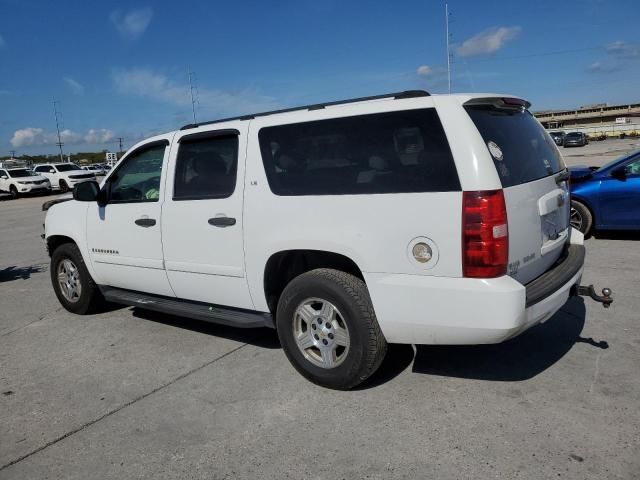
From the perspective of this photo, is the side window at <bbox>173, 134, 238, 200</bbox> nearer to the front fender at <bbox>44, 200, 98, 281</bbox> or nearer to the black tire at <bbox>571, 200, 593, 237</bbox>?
the front fender at <bbox>44, 200, 98, 281</bbox>

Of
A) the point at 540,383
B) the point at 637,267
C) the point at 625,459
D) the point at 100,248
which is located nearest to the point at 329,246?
the point at 540,383

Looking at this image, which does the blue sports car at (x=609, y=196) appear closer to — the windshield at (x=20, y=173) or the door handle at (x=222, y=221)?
the door handle at (x=222, y=221)

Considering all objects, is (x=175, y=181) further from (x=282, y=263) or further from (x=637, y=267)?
(x=637, y=267)

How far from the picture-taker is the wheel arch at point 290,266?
12.1ft

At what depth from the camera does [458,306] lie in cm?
305

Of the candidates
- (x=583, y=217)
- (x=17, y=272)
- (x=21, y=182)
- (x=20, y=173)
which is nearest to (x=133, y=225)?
(x=17, y=272)

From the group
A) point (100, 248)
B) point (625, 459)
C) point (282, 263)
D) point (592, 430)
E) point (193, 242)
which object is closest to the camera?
point (625, 459)

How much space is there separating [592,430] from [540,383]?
0.62m

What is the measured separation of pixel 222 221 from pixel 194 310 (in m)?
0.85

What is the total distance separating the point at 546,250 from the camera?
11.6ft

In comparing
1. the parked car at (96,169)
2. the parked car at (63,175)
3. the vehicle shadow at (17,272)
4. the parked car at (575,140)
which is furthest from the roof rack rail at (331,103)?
the parked car at (575,140)

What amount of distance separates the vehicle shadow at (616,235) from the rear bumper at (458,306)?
5706 millimetres

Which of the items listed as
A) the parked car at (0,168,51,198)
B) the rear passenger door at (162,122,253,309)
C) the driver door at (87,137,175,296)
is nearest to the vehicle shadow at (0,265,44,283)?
the driver door at (87,137,175,296)

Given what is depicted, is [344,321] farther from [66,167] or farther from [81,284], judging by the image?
[66,167]
